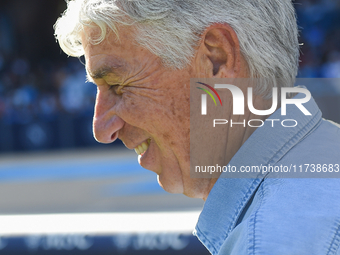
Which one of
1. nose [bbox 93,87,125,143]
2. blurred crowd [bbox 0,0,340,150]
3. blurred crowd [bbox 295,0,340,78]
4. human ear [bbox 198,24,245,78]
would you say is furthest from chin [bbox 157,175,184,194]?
blurred crowd [bbox 295,0,340,78]

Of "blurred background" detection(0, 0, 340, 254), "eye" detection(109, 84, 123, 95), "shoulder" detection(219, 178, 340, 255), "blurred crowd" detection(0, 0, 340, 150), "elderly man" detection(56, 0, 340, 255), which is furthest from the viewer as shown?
"blurred crowd" detection(0, 0, 340, 150)

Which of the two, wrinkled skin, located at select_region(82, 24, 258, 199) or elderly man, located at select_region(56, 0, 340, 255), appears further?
wrinkled skin, located at select_region(82, 24, 258, 199)

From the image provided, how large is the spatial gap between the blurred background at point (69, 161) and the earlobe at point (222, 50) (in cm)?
88

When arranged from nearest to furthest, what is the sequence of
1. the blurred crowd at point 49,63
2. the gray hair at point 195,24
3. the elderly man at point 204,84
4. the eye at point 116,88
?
the elderly man at point 204,84
the gray hair at point 195,24
the eye at point 116,88
the blurred crowd at point 49,63

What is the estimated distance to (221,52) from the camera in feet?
3.58

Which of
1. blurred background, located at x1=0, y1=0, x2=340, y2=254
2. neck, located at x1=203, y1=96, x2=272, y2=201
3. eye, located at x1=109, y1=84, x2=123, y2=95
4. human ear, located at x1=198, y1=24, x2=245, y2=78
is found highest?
human ear, located at x1=198, y1=24, x2=245, y2=78

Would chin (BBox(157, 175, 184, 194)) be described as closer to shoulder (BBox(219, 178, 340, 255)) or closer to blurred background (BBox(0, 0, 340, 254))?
shoulder (BBox(219, 178, 340, 255))

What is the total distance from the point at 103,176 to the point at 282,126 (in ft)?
21.2

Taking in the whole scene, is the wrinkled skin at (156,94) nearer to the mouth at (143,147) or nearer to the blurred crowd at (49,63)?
the mouth at (143,147)

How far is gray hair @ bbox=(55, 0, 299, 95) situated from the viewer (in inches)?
41.7

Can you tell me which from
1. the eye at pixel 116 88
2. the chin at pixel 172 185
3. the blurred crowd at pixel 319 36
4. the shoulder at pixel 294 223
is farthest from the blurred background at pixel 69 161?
the shoulder at pixel 294 223

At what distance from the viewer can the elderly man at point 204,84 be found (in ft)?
3.09

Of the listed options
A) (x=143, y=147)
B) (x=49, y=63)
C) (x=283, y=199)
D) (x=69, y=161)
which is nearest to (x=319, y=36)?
(x=69, y=161)

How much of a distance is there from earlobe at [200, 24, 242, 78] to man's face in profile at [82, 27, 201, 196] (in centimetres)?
8
